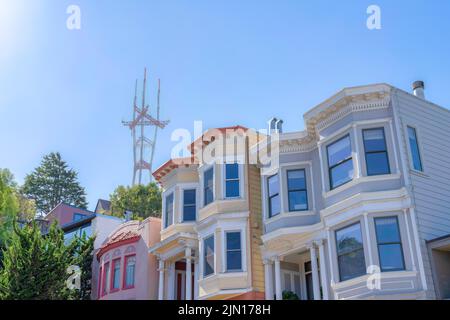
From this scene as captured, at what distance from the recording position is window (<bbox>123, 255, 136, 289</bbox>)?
27141mm

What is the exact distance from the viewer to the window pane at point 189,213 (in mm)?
24453

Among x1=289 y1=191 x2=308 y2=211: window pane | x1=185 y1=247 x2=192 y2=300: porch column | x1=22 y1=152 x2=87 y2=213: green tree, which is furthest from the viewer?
x1=22 y1=152 x2=87 y2=213: green tree

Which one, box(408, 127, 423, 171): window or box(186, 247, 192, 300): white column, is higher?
box(408, 127, 423, 171): window

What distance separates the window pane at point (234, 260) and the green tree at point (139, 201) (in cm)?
3442

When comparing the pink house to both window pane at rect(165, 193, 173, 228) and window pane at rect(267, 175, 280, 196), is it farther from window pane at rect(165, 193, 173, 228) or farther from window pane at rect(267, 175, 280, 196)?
window pane at rect(267, 175, 280, 196)

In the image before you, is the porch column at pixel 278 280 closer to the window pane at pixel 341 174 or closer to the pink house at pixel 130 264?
the window pane at pixel 341 174

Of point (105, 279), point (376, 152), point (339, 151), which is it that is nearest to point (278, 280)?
point (339, 151)

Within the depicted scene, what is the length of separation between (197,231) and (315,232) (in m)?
6.14

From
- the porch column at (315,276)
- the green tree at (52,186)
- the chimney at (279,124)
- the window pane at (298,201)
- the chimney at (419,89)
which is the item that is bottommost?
the porch column at (315,276)

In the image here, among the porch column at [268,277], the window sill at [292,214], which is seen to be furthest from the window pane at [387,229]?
the porch column at [268,277]

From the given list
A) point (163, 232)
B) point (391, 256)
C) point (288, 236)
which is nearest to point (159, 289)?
point (163, 232)

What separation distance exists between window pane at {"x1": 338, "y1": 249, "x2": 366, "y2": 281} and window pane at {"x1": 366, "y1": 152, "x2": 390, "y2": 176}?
2.57 meters

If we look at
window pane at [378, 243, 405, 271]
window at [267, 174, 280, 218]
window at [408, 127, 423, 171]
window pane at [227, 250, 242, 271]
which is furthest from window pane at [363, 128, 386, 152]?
window pane at [227, 250, 242, 271]

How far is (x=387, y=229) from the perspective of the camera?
630 inches
